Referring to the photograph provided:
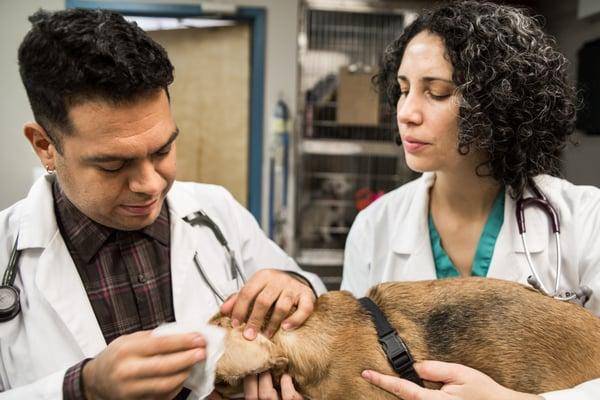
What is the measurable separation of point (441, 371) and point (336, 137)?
217 cm

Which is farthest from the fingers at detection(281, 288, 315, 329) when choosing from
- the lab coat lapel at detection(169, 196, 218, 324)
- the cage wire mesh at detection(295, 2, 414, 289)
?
the cage wire mesh at detection(295, 2, 414, 289)

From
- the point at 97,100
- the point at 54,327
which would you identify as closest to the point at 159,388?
the point at 54,327

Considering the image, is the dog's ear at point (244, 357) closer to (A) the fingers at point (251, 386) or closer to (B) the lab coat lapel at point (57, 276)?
(A) the fingers at point (251, 386)

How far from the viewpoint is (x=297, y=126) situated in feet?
9.83

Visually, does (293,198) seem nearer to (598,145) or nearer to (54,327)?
(598,145)

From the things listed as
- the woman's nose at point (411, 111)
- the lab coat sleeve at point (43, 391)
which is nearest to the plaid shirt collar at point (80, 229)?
the lab coat sleeve at point (43, 391)

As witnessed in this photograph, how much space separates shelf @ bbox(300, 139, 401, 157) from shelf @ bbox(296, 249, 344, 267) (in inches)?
23.8

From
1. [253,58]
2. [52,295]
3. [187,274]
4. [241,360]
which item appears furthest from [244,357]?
[253,58]

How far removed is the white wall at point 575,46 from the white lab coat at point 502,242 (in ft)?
3.66

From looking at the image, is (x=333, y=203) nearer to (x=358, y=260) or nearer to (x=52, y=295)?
(x=358, y=260)

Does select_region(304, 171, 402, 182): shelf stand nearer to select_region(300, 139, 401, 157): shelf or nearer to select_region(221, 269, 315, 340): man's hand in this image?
select_region(300, 139, 401, 157): shelf

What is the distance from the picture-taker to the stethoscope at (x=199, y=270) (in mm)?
990

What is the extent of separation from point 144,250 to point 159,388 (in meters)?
0.48

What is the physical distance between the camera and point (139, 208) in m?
1.03
